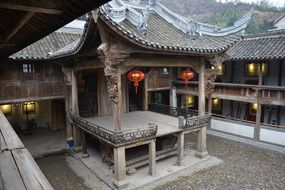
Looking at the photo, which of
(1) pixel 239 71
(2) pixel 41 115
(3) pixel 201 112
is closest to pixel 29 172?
(3) pixel 201 112

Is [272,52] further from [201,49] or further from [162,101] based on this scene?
[162,101]

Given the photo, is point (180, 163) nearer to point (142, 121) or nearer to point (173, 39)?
point (142, 121)

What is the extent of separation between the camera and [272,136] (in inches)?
587

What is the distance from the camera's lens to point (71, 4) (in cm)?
243

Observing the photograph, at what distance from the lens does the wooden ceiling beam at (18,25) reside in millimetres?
2797

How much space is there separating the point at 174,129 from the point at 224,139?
6.68 meters

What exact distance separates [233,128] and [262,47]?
6.34 metres

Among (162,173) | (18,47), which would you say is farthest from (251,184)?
(18,47)

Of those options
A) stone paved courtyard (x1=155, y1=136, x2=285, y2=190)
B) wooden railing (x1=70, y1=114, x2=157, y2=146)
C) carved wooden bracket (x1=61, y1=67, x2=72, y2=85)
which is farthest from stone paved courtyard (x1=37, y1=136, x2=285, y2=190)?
carved wooden bracket (x1=61, y1=67, x2=72, y2=85)

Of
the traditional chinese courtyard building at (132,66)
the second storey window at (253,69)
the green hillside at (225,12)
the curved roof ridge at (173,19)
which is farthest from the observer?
the green hillside at (225,12)

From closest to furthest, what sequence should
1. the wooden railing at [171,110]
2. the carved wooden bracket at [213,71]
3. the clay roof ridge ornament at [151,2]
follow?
the carved wooden bracket at [213,71] → the clay roof ridge ornament at [151,2] → the wooden railing at [171,110]

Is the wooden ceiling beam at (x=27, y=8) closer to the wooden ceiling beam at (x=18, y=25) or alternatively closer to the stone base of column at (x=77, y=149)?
the wooden ceiling beam at (x=18, y=25)

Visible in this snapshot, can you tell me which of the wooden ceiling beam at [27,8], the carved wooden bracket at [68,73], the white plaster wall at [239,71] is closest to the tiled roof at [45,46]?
the carved wooden bracket at [68,73]

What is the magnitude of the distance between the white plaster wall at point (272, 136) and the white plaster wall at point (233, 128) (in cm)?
78
